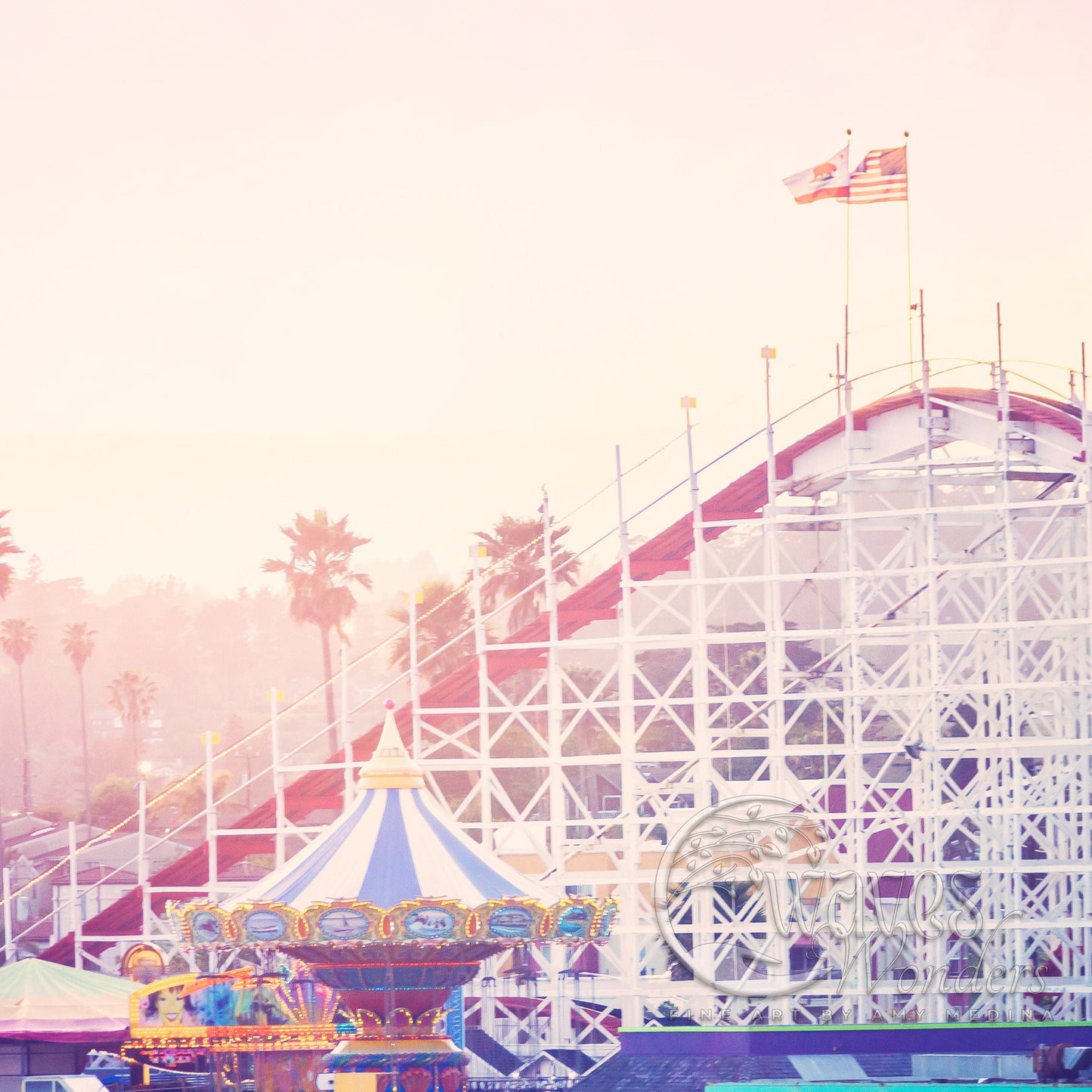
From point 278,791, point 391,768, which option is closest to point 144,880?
point 278,791

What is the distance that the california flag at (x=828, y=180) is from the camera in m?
28.3

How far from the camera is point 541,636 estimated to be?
31359mm

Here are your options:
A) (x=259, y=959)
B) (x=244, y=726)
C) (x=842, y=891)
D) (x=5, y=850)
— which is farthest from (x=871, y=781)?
(x=244, y=726)

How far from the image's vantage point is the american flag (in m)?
28.2

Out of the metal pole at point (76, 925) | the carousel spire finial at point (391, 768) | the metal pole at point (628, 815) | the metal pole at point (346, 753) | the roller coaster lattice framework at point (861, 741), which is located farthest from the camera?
the metal pole at point (76, 925)

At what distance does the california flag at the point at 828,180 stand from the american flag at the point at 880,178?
11cm

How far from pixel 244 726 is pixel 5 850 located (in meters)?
46.3

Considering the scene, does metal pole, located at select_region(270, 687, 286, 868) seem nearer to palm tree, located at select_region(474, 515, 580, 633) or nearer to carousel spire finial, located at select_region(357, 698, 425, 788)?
carousel spire finial, located at select_region(357, 698, 425, 788)

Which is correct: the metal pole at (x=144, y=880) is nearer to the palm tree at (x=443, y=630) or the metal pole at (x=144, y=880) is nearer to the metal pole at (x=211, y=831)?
the metal pole at (x=211, y=831)

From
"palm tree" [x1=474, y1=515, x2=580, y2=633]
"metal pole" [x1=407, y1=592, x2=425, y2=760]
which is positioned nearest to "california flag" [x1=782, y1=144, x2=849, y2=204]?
"metal pole" [x1=407, y1=592, x2=425, y2=760]

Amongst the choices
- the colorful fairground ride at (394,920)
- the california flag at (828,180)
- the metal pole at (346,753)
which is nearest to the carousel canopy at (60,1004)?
the metal pole at (346,753)

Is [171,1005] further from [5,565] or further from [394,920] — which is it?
→ [5,565]

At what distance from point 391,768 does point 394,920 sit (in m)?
2.46

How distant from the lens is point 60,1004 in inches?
1099
